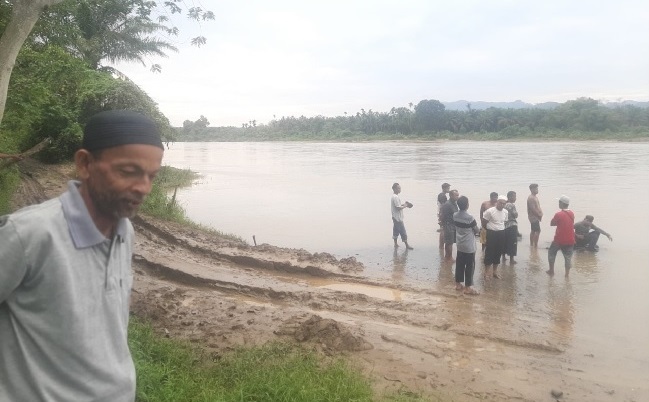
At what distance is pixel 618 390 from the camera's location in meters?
5.86

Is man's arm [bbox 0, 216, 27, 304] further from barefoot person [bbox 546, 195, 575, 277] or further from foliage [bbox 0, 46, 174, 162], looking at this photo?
foliage [bbox 0, 46, 174, 162]

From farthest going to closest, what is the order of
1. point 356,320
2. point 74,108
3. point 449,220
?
1. point 74,108
2. point 449,220
3. point 356,320

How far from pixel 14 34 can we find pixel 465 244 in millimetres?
6959

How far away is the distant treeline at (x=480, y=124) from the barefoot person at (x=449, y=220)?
5924 cm

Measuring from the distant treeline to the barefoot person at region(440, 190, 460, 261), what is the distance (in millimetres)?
59236

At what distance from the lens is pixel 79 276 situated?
1414mm

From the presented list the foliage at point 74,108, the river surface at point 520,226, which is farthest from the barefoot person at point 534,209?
the foliage at point 74,108

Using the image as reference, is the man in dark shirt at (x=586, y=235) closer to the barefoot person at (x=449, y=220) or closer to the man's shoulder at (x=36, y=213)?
the barefoot person at (x=449, y=220)

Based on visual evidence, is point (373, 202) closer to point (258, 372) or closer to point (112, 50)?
point (112, 50)

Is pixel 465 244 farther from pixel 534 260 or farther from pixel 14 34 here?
pixel 14 34

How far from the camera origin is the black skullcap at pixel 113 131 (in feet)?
4.85

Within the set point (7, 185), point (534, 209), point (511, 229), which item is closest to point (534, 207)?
point (534, 209)

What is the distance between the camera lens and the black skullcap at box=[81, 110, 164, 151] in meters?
1.48

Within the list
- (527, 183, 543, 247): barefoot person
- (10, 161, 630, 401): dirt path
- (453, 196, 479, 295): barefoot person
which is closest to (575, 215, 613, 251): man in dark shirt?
(527, 183, 543, 247): barefoot person
